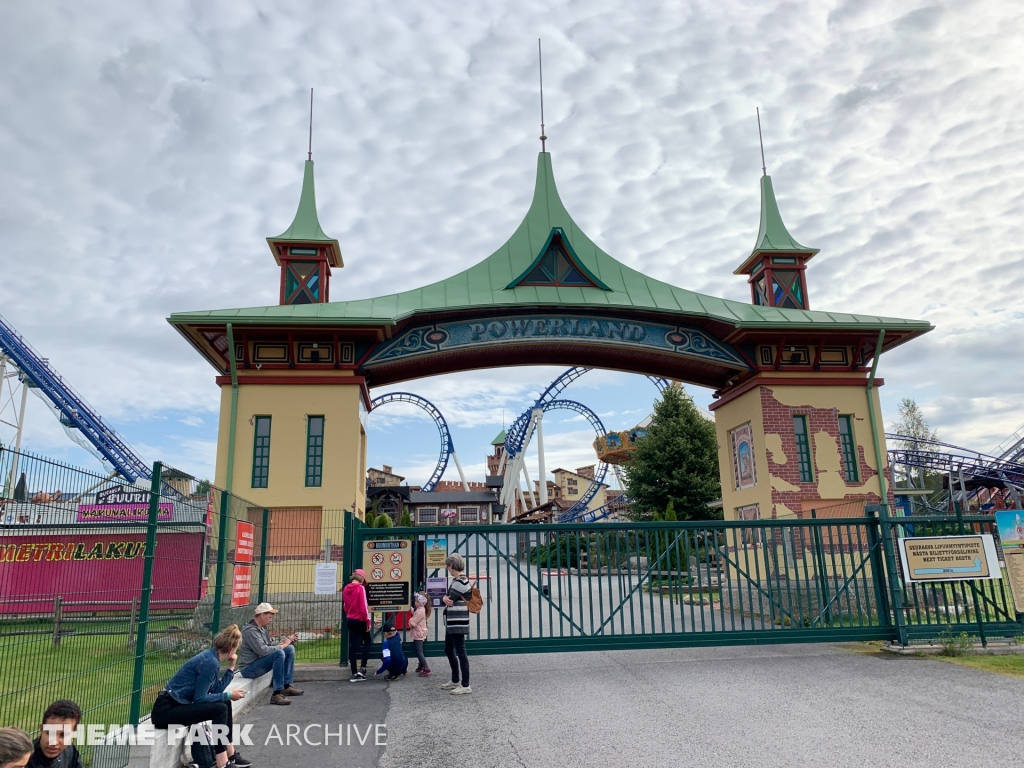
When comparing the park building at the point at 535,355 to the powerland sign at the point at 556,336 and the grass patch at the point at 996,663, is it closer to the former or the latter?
the powerland sign at the point at 556,336

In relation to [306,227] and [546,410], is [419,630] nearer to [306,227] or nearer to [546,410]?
[306,227]

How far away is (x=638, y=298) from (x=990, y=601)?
32.1 ft

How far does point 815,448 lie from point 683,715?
37.9 feet

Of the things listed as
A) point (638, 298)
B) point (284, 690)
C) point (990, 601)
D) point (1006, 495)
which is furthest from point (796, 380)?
point (1006, 495)

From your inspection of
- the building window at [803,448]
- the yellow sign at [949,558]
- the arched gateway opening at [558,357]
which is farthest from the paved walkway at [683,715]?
the building window at [803,448]

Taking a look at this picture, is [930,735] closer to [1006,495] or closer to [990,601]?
[990,601]

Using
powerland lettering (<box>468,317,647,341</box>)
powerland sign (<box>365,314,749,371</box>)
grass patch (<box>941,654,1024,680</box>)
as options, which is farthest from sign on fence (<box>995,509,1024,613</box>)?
powerland lettering (<box>468,317,647,341</box>)

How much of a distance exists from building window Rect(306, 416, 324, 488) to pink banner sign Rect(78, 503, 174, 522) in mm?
9355

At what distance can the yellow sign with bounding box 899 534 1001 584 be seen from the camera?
1132cm

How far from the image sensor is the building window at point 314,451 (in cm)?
1666

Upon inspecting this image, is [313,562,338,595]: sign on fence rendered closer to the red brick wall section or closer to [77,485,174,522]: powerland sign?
[77,485,174,522]: powerland sign

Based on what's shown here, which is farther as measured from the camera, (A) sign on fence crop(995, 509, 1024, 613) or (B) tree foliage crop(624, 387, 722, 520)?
(B) tree foliage crop(624, 387, 722, 520)

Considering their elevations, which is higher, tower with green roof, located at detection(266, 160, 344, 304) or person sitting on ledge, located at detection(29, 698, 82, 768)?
tower with green roof, located at detection(266, 160, 344, 304)

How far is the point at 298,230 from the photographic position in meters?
19.4
